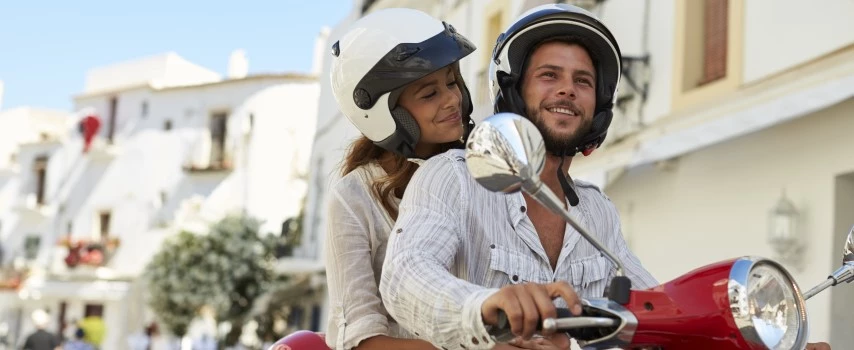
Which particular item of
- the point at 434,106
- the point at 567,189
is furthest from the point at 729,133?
the point at 567,189

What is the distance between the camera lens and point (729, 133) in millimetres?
8883

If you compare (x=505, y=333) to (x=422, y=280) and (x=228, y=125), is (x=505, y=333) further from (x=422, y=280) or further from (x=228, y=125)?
(x=228, y=125)

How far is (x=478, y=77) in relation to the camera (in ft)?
48.4

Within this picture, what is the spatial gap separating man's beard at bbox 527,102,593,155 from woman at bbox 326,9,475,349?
22.0 inches

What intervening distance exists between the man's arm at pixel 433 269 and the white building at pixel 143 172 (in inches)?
1258

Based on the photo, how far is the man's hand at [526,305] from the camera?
1.49 meters

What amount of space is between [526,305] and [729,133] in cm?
772

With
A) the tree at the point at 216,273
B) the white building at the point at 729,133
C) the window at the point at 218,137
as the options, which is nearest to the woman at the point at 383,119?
the white building at the point at 729,133

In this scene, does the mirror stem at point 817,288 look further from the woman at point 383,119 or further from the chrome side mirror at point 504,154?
the woman at point 383,119

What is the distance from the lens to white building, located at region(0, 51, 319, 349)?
36625 millimetres

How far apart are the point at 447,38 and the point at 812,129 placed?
6.72 m

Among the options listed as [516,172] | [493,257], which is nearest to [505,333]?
[516,172]

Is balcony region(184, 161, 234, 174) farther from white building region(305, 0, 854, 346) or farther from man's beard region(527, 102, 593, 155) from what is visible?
man's beard region(527, 102, 593, 155)

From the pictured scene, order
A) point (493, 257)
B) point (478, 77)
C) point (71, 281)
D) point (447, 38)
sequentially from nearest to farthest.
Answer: point (493, 257) < point (447, 38) < point (478, 77) < point (71, 281)
